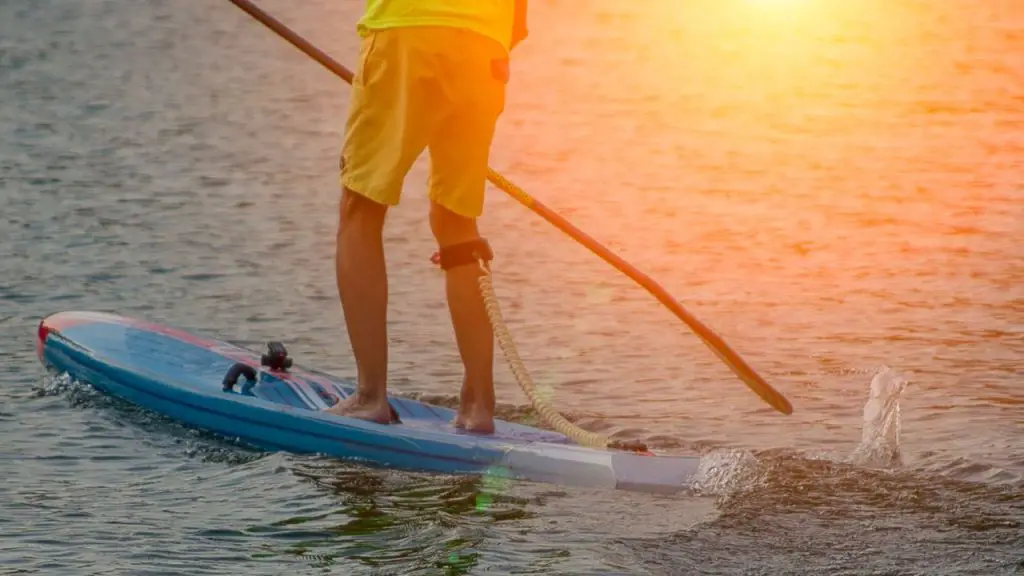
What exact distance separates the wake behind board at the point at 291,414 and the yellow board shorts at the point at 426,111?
0.80 m

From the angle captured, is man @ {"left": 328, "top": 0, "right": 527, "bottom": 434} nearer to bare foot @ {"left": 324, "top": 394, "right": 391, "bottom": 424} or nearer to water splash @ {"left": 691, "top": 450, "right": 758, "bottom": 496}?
bare foot @ {"left": 324, "top": 394, "right": 391, "bottom": 424}

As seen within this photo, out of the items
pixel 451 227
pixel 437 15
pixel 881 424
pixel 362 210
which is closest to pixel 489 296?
pixel 451 227

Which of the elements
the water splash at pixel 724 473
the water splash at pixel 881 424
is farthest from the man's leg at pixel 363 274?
the water splash at pixel 881 424

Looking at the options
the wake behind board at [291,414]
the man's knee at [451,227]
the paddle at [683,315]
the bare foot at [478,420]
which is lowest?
the wake behind board at [291,414]

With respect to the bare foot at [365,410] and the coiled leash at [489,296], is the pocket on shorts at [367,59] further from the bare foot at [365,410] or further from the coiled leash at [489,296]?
the bare foot at [365,410]

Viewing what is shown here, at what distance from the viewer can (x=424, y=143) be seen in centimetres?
574

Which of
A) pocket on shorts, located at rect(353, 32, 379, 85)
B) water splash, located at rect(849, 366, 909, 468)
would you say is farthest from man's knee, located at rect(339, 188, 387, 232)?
water splash, located at rect(849, 366, 909, 468)

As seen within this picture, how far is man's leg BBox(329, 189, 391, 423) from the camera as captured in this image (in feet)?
19.1

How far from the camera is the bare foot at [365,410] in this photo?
6012 millimetres

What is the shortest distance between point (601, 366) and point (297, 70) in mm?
13328

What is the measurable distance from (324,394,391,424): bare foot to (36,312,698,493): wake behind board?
0.17 feet

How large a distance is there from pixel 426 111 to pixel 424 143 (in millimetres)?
110

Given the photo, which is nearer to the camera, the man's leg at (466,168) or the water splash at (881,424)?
the man's leg at (466,168)

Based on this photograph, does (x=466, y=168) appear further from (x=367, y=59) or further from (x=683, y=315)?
(x=683, y=315)
